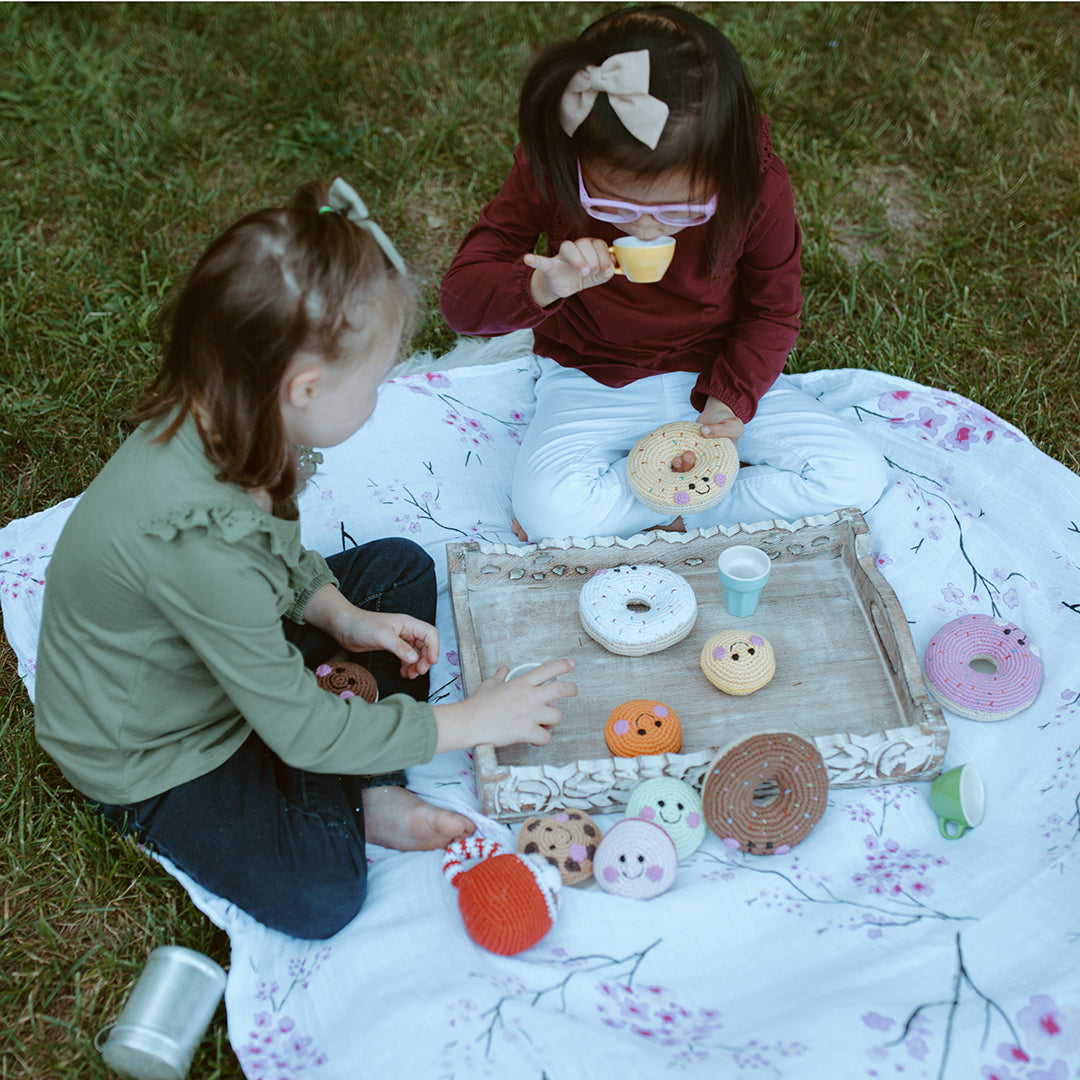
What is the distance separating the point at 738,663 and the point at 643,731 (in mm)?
157

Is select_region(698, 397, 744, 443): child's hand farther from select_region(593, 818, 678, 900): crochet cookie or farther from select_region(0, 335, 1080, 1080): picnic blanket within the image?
select_region(593, 818, 678, 900): crochet cookie

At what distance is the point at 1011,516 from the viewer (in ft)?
5.32

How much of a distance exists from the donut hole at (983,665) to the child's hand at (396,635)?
699 mm

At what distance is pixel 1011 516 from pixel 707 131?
75 centimetres

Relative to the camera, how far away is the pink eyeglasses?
4.31 ft

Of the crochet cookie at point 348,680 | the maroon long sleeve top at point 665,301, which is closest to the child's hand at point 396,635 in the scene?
the crochet cookie at point 348,680

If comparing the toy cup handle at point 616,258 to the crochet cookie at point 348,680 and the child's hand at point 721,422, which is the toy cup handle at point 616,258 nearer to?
the child's hand at point 721,422

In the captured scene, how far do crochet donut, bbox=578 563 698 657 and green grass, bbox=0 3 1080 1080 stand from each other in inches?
28.8

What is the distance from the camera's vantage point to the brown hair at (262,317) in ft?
3.43

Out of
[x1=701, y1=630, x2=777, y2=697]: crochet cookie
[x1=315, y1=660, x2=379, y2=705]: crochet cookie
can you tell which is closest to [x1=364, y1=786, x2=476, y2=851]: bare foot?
[x1=315, y1=660, x2=379, y2=705]: crochet cookie

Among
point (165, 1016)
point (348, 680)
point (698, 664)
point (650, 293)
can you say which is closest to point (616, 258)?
point (650, 293)

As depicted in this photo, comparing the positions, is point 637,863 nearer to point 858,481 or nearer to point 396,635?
point 396,635

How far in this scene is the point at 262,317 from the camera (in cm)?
104

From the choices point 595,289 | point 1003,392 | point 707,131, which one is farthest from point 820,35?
point 707,131
